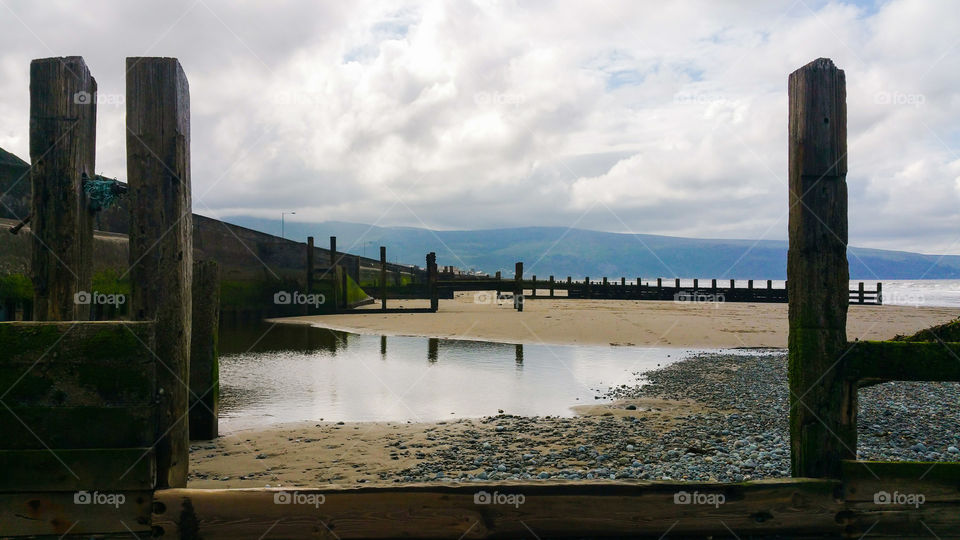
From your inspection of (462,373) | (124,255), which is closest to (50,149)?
(462,373)

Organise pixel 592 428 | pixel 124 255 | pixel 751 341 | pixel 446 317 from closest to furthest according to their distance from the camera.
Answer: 1. pixel 592 428
2. pixel 124 255
3. pixel 751 341
4. pixel 446 317

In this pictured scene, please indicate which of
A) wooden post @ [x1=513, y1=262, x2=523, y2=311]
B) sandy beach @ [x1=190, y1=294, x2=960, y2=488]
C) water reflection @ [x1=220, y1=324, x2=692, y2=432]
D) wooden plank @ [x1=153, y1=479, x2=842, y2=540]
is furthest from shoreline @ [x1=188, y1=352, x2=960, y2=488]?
wooden post @ [x1=513, y1=262, x2=523, y2=311]

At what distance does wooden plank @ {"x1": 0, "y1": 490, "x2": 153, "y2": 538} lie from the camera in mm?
3680

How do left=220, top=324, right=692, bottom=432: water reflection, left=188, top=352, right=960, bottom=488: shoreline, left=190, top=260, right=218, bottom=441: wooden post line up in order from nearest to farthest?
left=188, top=352, right=960, bottom=488: shoreline
left=190, top=260, right=218, bottom=441: wooden post
left=220, top=324, right=692, bottom=432: water reflection

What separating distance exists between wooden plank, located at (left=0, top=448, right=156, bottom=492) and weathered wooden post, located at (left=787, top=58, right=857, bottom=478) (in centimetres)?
411

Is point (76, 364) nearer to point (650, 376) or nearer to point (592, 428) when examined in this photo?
point (592, 428)

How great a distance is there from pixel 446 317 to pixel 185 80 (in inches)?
903

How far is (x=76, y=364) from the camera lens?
12.3 feet

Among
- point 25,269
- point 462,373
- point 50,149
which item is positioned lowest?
point 462,373

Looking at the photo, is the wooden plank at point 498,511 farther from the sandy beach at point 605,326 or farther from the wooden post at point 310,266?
the wooden post at point 310,266

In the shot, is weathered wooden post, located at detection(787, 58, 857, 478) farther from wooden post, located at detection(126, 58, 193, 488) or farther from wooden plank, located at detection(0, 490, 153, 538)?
wooden plank, located at detection(0, 490, 153, 538)

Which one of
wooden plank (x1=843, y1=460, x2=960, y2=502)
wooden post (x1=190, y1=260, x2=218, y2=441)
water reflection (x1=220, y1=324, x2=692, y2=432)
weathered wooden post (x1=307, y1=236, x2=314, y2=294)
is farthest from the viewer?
weathered wooden post (x1=307, y1=236, x2=314, y2=294)

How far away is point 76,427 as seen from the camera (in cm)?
378

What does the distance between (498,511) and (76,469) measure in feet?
8.31
